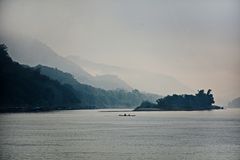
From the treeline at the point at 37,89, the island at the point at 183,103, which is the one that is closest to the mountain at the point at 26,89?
the treeline at the point at 37,89

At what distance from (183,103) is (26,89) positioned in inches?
693

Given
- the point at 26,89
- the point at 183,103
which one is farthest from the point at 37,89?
the point at 183,103

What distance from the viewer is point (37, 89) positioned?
127ft

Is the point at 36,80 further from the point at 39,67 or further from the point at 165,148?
the point at 165,148

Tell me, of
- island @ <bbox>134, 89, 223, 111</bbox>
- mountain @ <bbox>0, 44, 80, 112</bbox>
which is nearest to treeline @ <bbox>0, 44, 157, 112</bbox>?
mountain @ <bbox>0, 44, 80, 112</bbox>

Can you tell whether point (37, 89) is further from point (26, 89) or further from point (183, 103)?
point (183, 103)

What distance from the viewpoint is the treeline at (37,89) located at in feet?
119

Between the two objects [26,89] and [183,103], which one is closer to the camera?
[26,89]

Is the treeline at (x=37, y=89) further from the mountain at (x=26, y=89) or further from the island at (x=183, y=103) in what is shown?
the island at (x=183, y=103)

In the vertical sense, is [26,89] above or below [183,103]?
above

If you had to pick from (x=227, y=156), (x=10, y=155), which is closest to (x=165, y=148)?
(x=227, y=156)

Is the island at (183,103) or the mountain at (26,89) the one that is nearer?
the mountain at (26,89)

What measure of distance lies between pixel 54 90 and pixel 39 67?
7.62 ft

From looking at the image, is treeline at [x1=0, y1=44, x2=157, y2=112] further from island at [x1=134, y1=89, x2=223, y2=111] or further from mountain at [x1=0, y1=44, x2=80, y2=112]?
island at [x1=134, y1=89, x2=223, y2=111]
